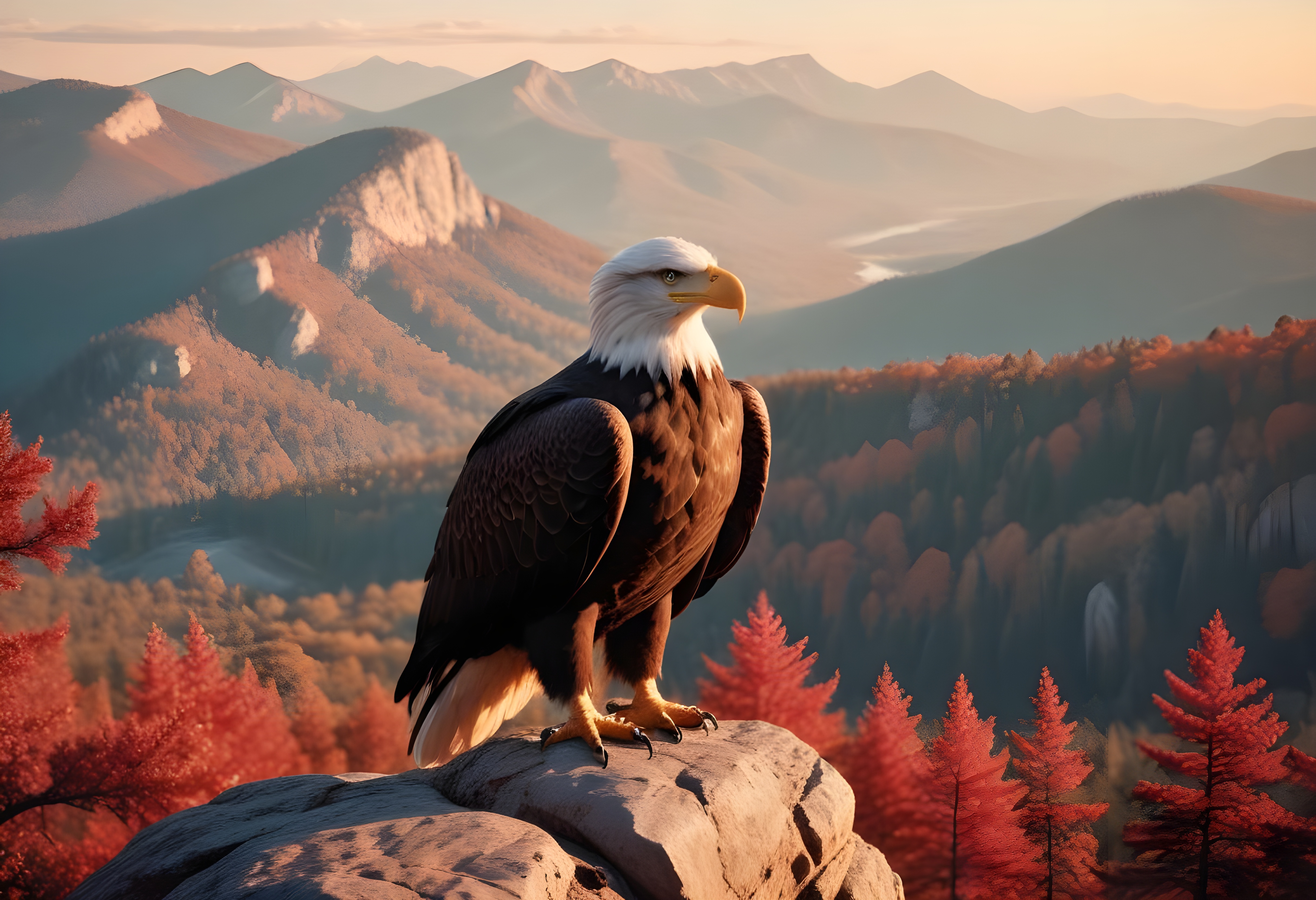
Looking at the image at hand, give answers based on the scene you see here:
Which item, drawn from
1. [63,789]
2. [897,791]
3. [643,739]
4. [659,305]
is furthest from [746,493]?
[63,789]

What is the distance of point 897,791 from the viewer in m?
10.5

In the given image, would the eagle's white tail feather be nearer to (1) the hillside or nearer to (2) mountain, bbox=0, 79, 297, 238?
(1) the hillside

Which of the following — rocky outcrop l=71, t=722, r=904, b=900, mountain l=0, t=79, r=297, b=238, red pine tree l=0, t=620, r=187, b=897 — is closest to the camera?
rocky outcrop l=71, t=722, r=904, b=900

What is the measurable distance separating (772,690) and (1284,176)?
44.5 ft

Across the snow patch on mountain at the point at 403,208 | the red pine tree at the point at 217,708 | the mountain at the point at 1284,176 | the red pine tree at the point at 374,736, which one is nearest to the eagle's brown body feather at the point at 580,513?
the red pine tree at the point at 217,708

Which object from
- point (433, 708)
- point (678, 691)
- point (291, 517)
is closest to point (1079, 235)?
point (678, 691)

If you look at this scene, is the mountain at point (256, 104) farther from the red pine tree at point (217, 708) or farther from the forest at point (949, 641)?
the red pine tree at point (217, 708)

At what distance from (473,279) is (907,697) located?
1175 cm

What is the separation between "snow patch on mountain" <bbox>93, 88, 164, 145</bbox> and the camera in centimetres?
1546

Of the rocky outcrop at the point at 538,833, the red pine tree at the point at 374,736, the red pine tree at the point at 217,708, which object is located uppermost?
the rocky outcrop at the point at 538,833

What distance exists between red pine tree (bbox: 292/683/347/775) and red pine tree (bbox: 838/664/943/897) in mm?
7615

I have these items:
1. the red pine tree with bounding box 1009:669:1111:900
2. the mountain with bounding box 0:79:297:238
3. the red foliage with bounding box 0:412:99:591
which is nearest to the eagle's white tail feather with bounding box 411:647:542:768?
the red foliage with bounding box 0:412:99:591

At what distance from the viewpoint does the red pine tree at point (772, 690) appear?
1143cm

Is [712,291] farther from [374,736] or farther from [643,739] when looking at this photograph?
[374,736]
